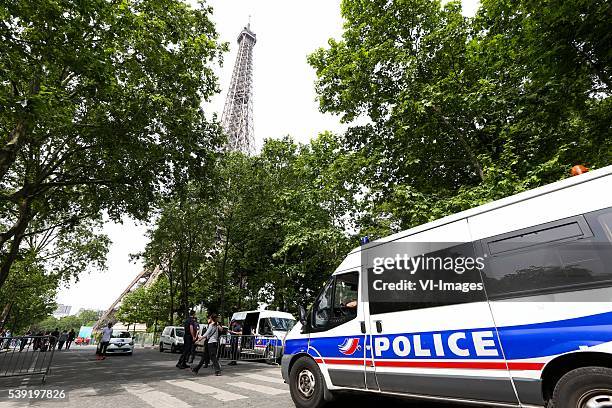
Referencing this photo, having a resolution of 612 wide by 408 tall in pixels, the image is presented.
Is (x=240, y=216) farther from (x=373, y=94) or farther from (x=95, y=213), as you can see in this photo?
(x=373, y=94)

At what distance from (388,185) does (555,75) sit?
251 inches

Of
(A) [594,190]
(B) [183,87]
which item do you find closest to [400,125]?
(B) [183,87]

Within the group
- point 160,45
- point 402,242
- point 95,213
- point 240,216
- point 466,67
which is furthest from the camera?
point 240,216

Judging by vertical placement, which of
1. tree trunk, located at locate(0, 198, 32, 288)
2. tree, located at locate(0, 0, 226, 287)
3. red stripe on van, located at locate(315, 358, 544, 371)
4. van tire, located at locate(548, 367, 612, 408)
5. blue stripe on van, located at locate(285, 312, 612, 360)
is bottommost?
van tire, located at locate(548, 367, 612, 408)

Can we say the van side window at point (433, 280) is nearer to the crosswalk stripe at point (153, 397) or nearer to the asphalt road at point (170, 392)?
the asphalt road at point (170, 392)

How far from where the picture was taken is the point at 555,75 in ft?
29.5

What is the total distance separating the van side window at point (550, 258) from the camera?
9.98 feet

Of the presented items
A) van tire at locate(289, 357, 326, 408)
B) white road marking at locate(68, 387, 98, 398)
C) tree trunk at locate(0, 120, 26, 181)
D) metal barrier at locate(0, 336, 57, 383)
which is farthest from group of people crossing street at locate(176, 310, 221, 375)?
tree trunk at locate(0, 120, 26, 181)

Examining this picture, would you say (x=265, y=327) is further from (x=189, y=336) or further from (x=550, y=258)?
(x=550, y=258)

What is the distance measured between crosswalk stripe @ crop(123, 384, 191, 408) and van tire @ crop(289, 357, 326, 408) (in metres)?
1.81

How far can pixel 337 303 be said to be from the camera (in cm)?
544

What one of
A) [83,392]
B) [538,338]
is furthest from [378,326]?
[83,392]

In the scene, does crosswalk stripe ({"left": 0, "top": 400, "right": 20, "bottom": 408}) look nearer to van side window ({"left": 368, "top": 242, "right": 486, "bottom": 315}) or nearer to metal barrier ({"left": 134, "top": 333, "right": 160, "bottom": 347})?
van side window ({"left": 368, "top": 242, "right": 486, "bottom": 315})

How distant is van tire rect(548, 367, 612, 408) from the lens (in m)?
2.77
